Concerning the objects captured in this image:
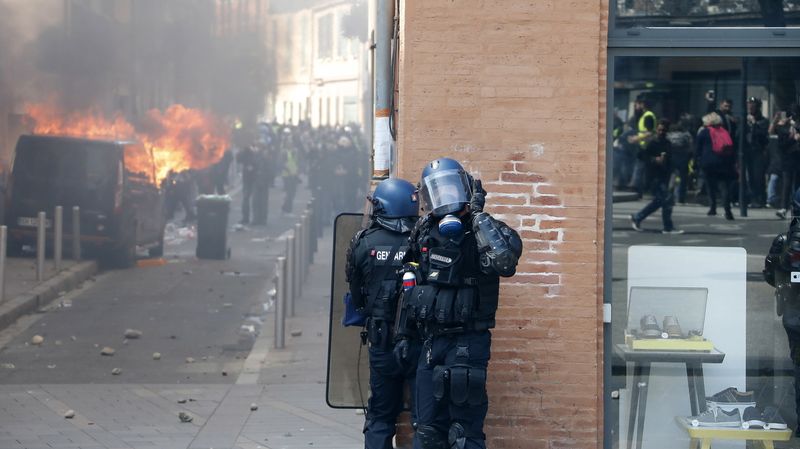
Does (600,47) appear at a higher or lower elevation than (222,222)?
higher

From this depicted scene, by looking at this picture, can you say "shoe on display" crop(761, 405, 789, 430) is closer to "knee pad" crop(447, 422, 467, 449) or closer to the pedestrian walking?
the pedestrian walking

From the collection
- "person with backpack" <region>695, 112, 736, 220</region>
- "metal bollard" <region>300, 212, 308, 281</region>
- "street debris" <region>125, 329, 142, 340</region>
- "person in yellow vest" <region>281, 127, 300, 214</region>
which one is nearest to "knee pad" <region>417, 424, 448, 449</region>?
"person with backpack" <region>695, 112, 736, 220</region>

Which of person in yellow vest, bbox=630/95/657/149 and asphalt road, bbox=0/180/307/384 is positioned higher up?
person in yellow vest, bbox=630/95/657/149

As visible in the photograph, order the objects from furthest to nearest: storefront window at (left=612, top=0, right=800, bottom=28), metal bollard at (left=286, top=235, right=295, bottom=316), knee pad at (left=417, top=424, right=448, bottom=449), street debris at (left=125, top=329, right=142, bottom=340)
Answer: metal bollard at (left=286, top=235, right=295, bottom=316) < street debris at (left=125, top=329, right=142, bottom=340) < storefront window at (left=612, top=0, right=800, bottom=28) < knee pad at (left=417, top=424, right=448, bottom=449)

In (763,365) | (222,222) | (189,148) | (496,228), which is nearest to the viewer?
(496,228)

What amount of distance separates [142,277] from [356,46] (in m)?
34.0

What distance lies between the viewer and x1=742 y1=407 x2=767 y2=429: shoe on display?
21.8 feet

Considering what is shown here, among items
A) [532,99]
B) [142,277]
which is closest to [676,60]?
[532,99]

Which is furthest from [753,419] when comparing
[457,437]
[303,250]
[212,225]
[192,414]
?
[212,225]

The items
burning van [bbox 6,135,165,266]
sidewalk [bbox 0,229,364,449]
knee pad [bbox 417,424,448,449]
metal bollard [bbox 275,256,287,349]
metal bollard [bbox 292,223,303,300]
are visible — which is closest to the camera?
knee pad [bbox 417,424,448,449]

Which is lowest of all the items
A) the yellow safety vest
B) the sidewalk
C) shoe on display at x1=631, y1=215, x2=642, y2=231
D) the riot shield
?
the sidewalk

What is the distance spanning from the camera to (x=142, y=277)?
57.4 ft

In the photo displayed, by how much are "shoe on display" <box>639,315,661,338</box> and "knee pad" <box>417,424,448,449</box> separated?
1.58 m

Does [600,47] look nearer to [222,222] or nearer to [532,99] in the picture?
[532,99]
